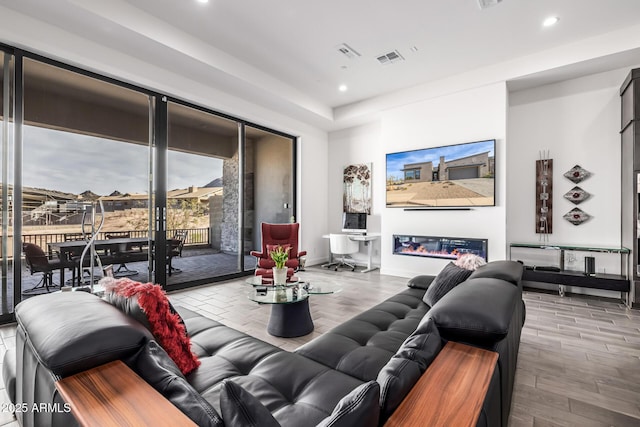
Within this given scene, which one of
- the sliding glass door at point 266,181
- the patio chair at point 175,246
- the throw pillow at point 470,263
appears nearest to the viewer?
the throw pillow at point 470,263

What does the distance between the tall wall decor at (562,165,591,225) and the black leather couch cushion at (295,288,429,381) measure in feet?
11.5

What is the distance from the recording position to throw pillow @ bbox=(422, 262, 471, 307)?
216 cm

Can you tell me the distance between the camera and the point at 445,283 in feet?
7.21

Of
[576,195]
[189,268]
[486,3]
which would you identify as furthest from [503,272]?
[189,268]

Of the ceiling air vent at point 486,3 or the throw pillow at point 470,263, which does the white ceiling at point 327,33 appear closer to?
the ceiling air vent at point 486,3

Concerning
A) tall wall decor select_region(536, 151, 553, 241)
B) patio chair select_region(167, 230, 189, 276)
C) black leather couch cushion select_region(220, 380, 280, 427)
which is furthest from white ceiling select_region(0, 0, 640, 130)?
black leather couch cushion select_region(220, 380, 280, 427)

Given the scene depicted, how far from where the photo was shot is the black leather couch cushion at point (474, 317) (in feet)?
3.68

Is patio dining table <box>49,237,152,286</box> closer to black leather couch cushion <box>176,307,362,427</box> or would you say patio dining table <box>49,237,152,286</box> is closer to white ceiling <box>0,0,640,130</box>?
white ceiling <box>0,0,640,130</box>

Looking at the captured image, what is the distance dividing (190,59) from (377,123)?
→ 3.83m

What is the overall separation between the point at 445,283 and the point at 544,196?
3.43 metres

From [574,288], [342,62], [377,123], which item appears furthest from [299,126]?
[574,288]

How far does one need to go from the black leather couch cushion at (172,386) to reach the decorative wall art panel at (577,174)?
5.40 metres

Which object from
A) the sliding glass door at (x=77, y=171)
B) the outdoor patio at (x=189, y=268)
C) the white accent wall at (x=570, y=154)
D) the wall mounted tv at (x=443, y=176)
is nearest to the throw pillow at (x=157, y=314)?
the sliding glass door at (x=77, y=171)

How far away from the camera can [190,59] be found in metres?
3.78
